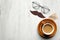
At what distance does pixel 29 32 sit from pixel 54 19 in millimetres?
152

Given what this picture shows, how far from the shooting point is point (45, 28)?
0.90 m

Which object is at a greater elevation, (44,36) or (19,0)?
(19,0)

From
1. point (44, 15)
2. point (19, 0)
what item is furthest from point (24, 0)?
point (44, 15)

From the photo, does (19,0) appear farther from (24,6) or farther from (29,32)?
(29,32)

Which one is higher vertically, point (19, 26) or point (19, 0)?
point (19, 0)

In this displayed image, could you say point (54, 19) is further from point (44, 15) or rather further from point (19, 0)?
point (19, 0)

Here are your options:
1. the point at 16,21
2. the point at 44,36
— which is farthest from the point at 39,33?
the point at 16,21

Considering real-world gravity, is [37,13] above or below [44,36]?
above

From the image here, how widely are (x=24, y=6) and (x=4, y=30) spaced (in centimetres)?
17

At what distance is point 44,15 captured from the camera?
92 centimetres

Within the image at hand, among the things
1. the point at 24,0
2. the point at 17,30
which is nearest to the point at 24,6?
the point at 24,0

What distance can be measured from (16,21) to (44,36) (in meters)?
0.17

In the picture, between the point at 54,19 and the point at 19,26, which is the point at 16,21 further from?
the point at 54,19

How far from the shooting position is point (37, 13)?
0.93m
